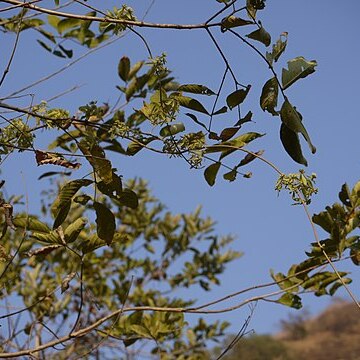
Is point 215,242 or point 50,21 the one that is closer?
point 50,21

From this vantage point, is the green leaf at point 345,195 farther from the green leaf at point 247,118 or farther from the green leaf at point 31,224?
the green leaf at point 31,224

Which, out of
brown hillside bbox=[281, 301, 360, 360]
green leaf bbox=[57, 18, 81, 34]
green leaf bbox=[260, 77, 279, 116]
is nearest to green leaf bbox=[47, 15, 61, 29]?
green leaf bbox=[57, 18, 81, 34]

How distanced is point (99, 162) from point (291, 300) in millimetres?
753

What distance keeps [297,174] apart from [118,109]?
83cm

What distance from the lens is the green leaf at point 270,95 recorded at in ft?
4.14

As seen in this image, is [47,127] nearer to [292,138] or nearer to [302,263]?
[292,138]

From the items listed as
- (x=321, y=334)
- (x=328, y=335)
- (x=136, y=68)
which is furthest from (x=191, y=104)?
(x=321, y=334)

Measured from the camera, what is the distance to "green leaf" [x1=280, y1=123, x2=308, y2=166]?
1.27m

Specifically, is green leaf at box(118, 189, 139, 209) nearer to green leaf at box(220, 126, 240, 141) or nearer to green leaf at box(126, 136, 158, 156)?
green leaf at box(126, 136, 158, 156)

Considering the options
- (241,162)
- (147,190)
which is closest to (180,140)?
(241,162)

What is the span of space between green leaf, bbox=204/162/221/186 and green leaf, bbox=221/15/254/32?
0.28 metres

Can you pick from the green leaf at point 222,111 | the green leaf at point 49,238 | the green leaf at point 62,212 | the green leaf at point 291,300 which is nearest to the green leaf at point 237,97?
the green leaf at point 222,111

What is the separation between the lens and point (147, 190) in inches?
186

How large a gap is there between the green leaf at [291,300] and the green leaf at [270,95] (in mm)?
702
